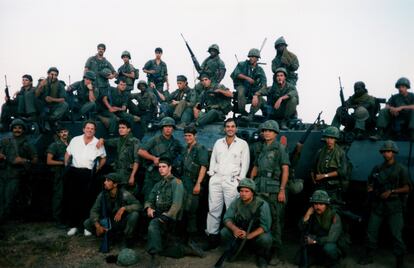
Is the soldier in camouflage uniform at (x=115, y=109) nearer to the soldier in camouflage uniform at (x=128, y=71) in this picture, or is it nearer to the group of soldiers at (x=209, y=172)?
the group of soldiers at (x=209, y=172)

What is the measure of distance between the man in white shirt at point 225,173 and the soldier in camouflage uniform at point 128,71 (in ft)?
22.1

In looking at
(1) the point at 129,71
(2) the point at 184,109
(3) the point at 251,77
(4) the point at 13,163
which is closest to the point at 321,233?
(2) the point at 184,109

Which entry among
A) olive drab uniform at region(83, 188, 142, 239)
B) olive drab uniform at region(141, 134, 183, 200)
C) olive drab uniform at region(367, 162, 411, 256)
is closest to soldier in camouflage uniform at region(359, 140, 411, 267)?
olive drab uniform at region(367, 162, 411, 256)

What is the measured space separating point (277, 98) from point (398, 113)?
2.27 m

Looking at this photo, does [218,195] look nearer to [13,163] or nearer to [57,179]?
[57,179]

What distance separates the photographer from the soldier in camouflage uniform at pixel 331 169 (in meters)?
7.11

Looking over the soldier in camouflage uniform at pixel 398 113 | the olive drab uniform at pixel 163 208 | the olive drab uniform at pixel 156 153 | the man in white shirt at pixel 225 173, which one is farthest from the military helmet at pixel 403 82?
the olive drab uniform at pixel 163 208

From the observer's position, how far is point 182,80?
10188mm

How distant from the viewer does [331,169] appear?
718 centimetres

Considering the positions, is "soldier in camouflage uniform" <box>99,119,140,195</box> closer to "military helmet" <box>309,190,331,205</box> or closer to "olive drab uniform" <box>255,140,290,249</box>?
"olive drab uniform" <box>255,140,290,249</box>

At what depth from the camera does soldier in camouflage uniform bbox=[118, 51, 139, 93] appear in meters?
13.1

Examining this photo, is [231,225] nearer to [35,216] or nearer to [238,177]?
[238,177]

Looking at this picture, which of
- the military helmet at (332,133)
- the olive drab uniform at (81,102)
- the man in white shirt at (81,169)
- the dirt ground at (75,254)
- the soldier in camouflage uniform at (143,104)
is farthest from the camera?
the soldier in camouflage uniform at (143,104)

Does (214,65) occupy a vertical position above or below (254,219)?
above
